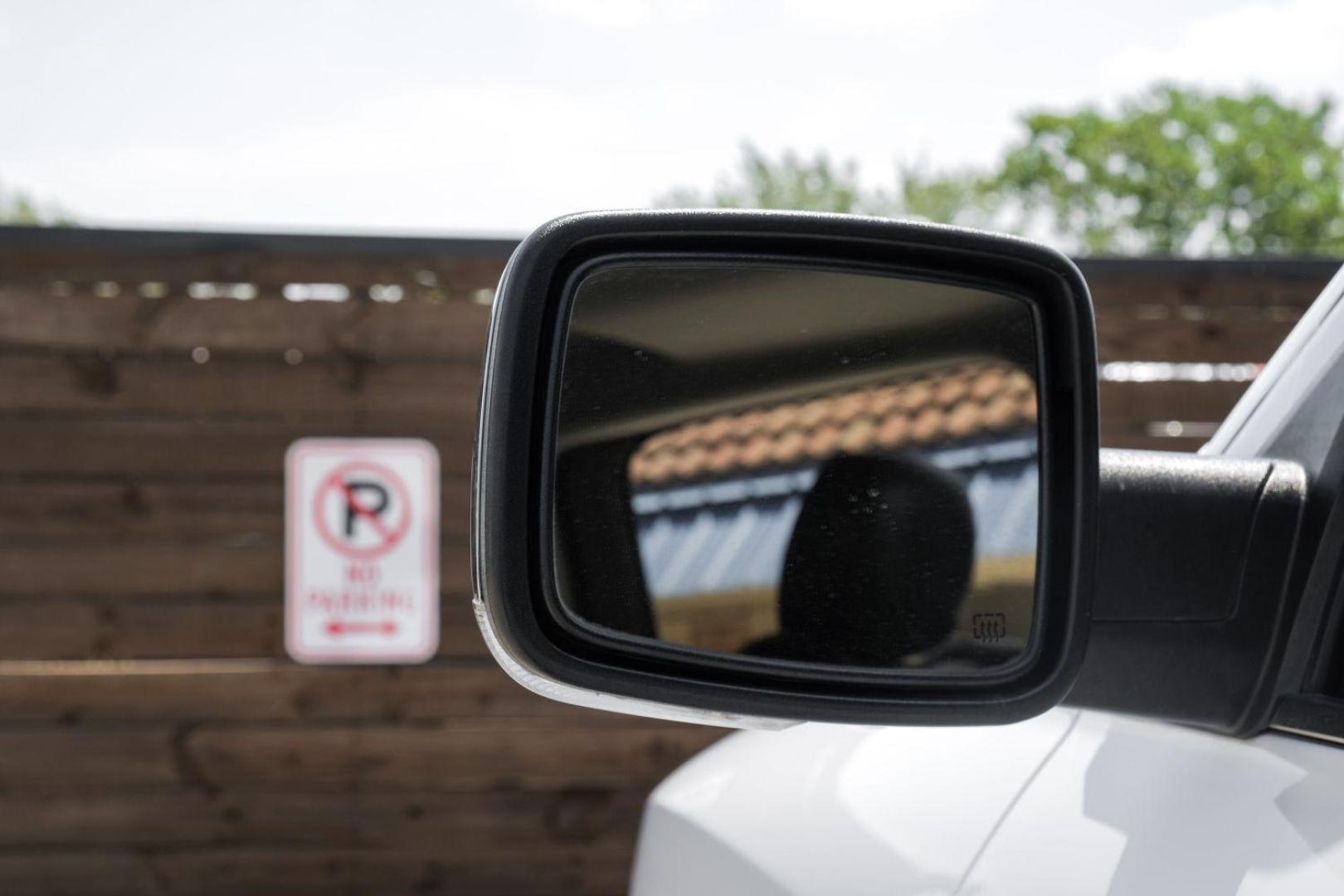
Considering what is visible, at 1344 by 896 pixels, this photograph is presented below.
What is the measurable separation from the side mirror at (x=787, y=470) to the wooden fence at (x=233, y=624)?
3340 millimetres

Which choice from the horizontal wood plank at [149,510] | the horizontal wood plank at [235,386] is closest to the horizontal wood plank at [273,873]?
the horizontal wood plank at [149,510]

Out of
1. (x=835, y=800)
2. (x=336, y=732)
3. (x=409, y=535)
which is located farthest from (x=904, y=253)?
(x=336, y=732)

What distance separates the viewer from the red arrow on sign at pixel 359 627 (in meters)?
4.06

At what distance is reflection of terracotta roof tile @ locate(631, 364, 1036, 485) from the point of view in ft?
2.67

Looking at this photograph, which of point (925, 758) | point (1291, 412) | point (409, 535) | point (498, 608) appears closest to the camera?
point (498, 608)

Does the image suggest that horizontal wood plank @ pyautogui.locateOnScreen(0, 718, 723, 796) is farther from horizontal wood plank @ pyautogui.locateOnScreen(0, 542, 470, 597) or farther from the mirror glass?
the mirror glass

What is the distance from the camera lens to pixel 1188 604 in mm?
823

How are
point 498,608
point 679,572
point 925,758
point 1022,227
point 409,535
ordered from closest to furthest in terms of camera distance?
point 498,608
point 679,572
point 925,758
point 409,535
point 1022,227

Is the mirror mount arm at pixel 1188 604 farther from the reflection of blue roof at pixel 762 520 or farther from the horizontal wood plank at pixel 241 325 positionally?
the horizontal wood plank at pixel 241 325

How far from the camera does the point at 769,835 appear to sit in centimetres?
114

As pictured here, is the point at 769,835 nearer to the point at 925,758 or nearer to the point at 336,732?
the point at 925,758

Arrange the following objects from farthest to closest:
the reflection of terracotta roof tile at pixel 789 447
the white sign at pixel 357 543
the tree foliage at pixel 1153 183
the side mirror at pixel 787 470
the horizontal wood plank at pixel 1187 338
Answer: the tree foliage at pixel 1153 183, the horizontal wood plank at pixel 1187 338, the white sign at pixel 357 543, the reflection of terracotta roof tile at pixel 789 447, the side mirror at pixel 787 470

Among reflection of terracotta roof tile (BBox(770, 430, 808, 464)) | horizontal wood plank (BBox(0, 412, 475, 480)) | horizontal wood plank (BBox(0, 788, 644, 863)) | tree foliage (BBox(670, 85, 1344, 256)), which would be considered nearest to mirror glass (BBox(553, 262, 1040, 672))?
reflection of terracotta roof tile (BBox(770, 430, 808, 464))

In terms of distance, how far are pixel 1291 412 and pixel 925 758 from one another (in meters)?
0.40
